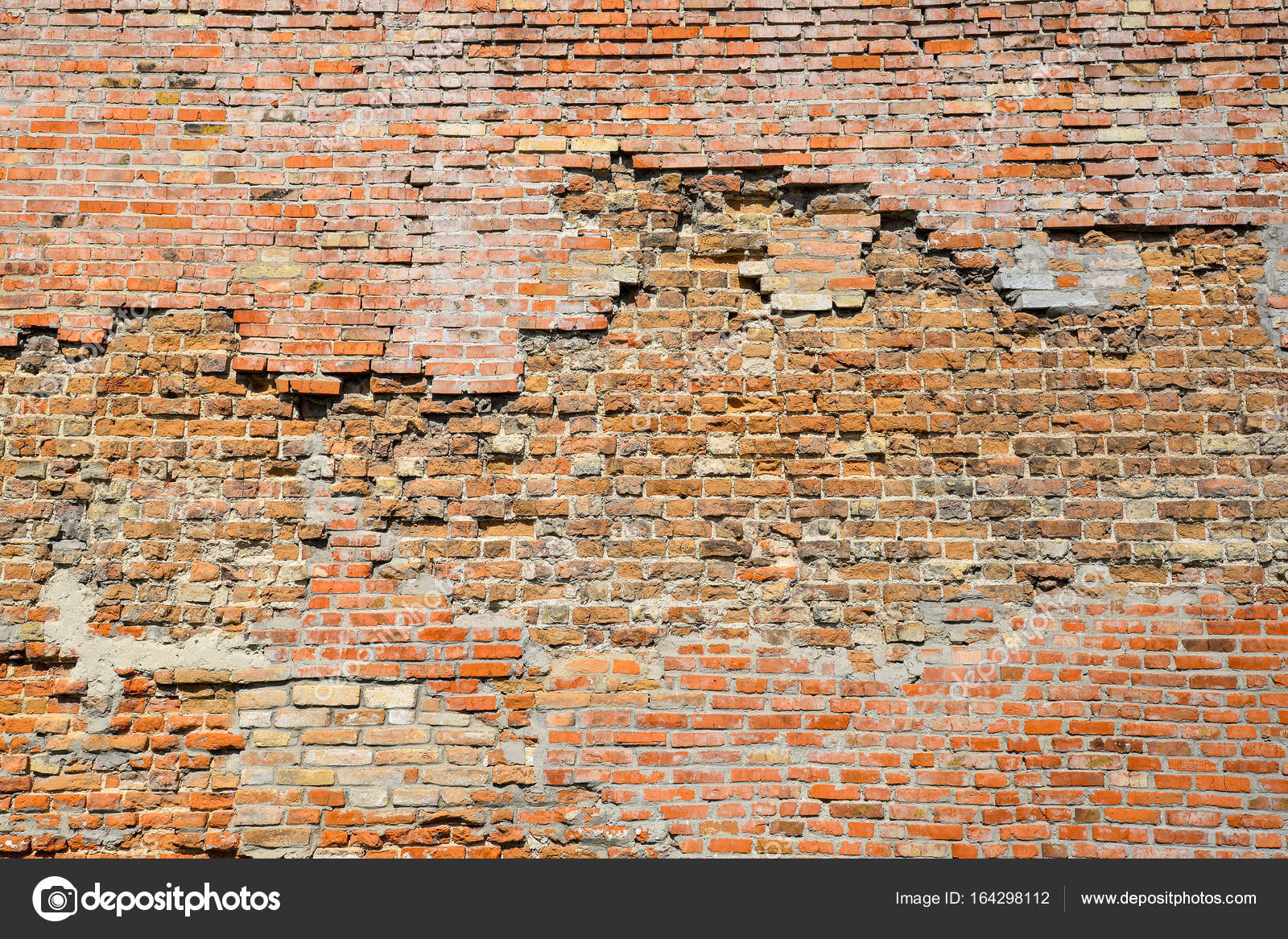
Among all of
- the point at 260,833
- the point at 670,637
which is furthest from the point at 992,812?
the point at 260,833

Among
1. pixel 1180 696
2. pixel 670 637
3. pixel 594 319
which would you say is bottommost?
pixel 1180 696

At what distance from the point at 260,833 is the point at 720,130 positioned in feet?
11.0

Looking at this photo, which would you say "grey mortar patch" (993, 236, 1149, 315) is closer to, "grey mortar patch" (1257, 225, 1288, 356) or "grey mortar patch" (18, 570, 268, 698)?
"grey mortar patch" (1257, 225, 1288, 356)

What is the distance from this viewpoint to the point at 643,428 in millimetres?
3262

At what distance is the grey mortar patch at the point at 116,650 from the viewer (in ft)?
10.2

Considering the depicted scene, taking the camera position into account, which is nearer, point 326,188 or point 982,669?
point 982,669

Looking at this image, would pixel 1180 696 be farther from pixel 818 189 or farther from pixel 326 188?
pixel 326 188

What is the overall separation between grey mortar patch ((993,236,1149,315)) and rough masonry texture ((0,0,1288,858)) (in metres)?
0.02

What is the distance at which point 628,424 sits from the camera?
10.7 feet
